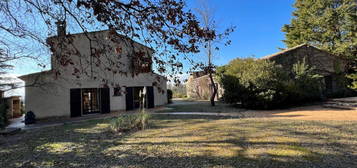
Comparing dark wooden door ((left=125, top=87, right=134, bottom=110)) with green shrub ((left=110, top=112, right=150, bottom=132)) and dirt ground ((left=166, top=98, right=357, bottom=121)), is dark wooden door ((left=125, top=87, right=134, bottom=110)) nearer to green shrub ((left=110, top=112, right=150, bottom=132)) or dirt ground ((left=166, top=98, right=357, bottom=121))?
dirt ground ((left=166, top=98, right=357, bottom=121))

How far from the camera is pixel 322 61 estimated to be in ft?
53.2

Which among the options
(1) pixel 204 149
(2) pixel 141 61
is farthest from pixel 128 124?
(2) pixel 141 61

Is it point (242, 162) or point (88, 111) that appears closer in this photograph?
point (242, 162)

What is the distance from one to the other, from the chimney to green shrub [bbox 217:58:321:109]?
1056cm

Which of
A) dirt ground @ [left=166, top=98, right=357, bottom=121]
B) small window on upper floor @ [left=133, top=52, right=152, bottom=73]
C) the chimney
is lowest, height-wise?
dirt ground @ [left=166, top=98, right=357, bottom=121]

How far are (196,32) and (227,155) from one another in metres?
2.68

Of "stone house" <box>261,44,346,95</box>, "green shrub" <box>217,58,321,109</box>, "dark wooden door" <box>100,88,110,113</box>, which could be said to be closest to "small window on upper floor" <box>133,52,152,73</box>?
"green shrub" <box>217,58,321,109</box>

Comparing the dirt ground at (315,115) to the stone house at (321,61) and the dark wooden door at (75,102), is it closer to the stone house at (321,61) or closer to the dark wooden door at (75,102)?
the stone house at (321,61)

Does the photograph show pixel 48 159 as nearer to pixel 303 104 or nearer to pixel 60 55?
pixel 60 55

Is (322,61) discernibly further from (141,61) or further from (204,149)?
(141,61)

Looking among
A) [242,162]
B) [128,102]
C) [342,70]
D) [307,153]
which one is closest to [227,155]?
[242,162]

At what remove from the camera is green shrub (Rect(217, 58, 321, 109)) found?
11.2 meters

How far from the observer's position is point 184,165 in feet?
11.6

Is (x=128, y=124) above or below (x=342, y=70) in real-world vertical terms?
below
